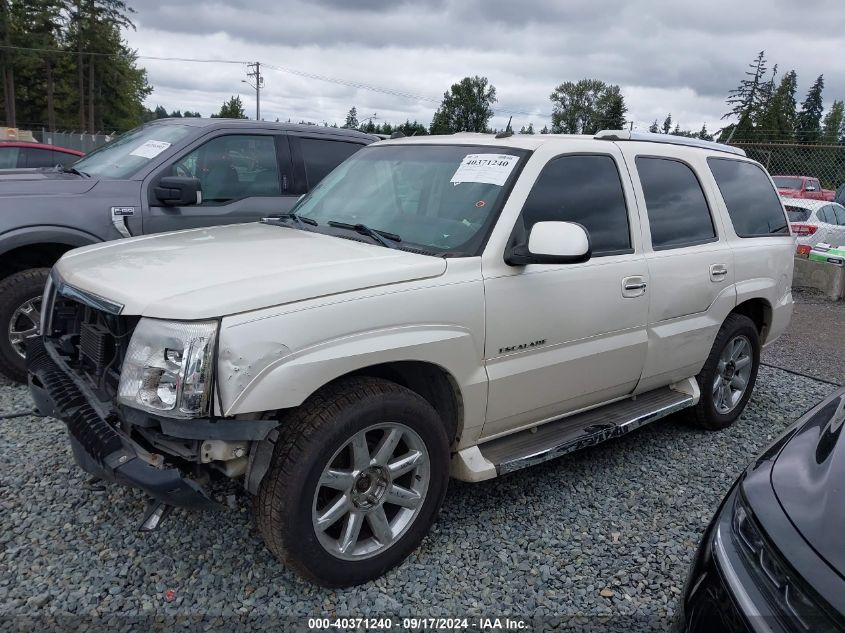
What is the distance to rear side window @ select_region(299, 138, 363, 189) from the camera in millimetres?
5875

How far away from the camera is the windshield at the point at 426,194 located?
3154 millimetres

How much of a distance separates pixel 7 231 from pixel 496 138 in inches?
129

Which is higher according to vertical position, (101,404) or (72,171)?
(72,171)

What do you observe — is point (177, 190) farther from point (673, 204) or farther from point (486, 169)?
point (673, 204)

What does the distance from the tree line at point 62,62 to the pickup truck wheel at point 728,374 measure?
46.6 meters

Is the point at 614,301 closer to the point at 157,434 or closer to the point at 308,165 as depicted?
the point at 157,434

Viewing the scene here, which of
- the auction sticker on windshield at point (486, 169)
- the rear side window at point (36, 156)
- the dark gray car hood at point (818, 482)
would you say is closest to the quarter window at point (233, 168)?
the auction sticker on windshield at point (486, 169)

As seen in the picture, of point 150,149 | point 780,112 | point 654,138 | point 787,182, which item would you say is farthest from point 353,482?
point 780,112

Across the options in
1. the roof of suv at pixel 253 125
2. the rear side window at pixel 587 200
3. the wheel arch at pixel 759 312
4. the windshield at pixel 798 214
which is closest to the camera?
the rear side window at pixel 587 200

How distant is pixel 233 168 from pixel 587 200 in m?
3.19

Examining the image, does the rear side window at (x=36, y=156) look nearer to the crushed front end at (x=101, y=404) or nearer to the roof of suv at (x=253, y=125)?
the roof of suv at (x=253, y=125)

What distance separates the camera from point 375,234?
10.7 feet

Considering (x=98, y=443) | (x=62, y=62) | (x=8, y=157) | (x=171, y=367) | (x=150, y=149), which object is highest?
(x=62, y=62)

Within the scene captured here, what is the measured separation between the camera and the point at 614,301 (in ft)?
11.6
